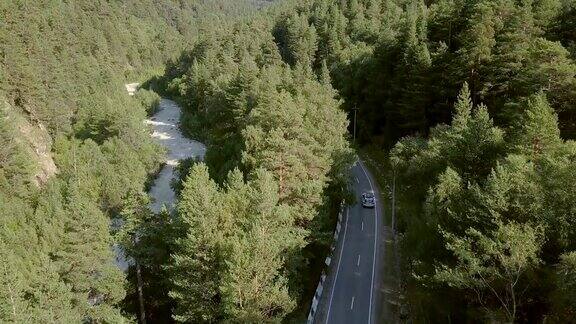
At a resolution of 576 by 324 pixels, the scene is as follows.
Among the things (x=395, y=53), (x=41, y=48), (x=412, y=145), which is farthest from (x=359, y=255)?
(x=41, y=48)

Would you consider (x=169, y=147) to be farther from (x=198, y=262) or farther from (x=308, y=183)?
(x=198, y=262)

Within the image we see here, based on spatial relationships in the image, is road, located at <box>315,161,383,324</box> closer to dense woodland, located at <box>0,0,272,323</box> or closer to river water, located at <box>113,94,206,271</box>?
dense woodland, located at <box>0,0,272,323</box>

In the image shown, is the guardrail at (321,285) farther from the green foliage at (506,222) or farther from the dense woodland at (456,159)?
the green foliage at (506,222)

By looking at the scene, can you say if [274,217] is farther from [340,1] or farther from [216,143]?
[340,1]

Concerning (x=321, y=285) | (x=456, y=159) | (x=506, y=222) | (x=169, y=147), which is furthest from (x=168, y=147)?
(x=506, y=222)

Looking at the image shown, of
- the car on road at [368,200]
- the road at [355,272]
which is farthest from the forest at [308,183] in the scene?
the car on road at [368,200]

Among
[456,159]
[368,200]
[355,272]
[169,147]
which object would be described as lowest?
[355,272]
